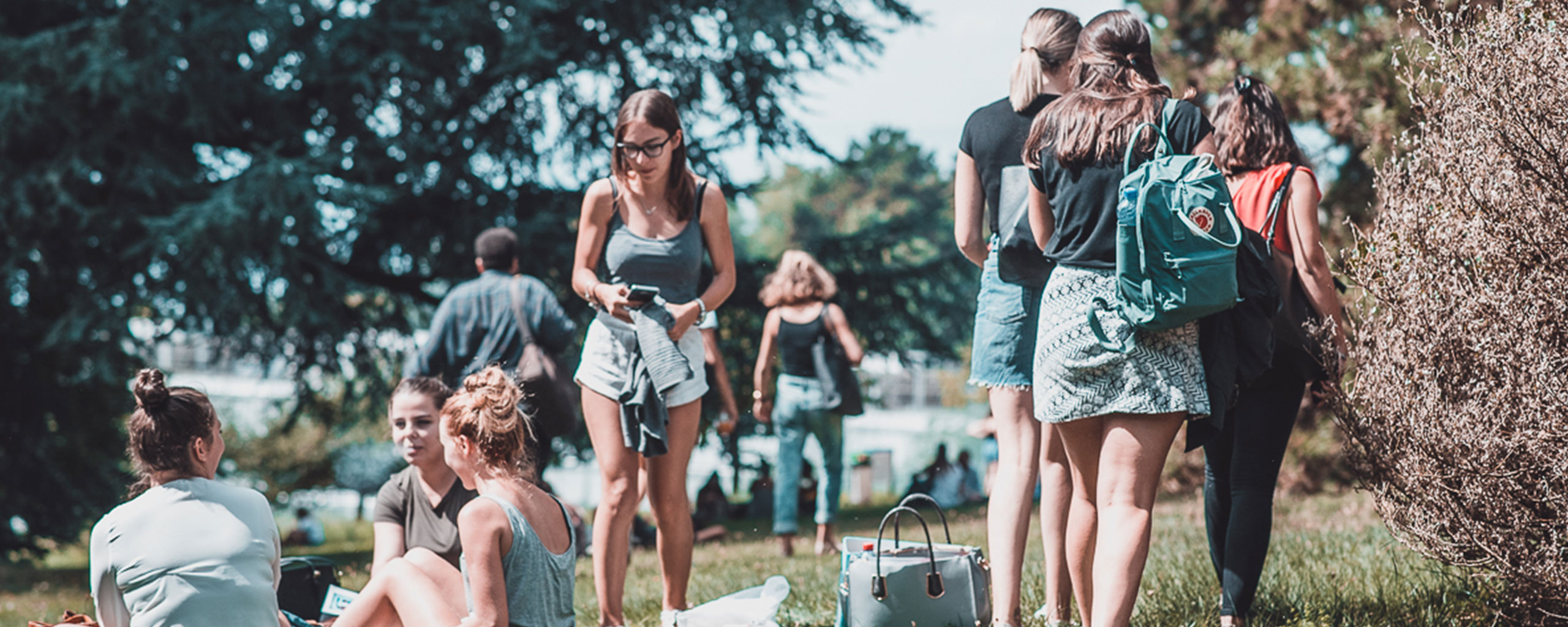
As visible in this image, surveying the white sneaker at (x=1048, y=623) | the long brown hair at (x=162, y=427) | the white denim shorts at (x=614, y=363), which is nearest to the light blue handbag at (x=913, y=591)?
the white sneaker at (x=1048, y=623)

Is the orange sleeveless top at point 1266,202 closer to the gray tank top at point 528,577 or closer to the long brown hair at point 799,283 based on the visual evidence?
the gray tank top at point 528,577

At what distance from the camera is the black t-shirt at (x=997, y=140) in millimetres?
3562

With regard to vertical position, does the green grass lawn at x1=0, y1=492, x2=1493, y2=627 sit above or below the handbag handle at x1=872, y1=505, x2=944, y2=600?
below

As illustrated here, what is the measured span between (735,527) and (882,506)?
4561mm

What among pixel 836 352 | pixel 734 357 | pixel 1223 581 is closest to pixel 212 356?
pixel 734 357

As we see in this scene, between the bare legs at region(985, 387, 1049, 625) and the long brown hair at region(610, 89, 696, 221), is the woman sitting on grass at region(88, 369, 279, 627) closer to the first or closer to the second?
the long brown hair at region(610, 89, 696, 221)

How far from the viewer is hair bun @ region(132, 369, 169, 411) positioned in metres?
2.90

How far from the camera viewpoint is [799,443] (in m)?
7.53

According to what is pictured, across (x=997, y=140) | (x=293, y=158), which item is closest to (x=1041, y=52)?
(x=997, y=140)

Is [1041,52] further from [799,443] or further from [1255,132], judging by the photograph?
Result: [799,443]

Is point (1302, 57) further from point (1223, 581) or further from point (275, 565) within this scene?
point (275, 565)

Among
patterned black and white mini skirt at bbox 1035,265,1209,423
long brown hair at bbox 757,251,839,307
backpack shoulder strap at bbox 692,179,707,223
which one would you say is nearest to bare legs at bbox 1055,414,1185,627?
patterned black and white mini skirt at bbox 1035,265,1209,423

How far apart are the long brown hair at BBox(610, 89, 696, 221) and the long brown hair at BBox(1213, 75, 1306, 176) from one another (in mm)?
1657

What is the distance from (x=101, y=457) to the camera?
13141 mm
